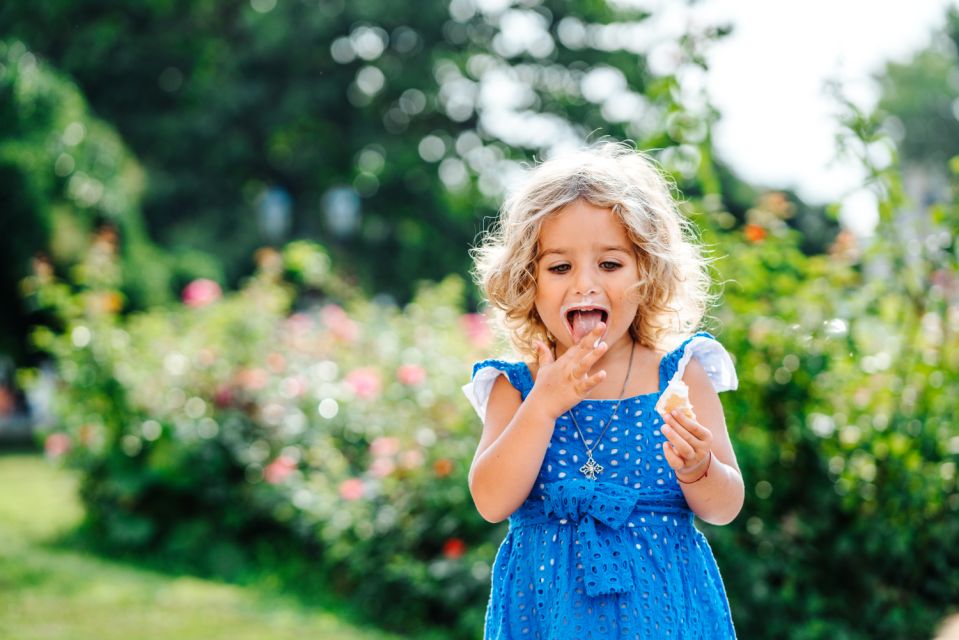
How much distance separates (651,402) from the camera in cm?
194

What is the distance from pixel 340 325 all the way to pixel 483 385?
183 inches

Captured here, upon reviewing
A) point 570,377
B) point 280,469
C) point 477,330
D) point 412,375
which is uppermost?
point 477,330

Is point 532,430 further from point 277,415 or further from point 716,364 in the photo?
point 277,415

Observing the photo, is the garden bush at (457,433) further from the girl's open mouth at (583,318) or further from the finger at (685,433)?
the finger at (685,433)

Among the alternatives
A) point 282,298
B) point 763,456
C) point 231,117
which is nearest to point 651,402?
point 763,456

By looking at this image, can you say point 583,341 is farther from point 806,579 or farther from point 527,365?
point 806,579

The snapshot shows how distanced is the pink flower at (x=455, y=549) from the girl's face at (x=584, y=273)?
94.5 inches

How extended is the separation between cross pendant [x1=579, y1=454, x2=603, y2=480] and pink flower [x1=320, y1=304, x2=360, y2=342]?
182 inches

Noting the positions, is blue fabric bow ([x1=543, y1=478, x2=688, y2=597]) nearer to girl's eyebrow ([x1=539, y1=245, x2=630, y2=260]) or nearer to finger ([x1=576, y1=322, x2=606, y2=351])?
finger ([x1=576, y1=322, x2=606, y2=351])

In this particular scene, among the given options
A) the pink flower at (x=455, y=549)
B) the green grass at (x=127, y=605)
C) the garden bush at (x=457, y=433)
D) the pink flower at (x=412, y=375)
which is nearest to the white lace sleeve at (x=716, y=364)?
the garden bush at (x=457, y=433)

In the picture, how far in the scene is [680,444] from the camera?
1699mm

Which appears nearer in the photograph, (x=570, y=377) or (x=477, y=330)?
(x=570, y=377)

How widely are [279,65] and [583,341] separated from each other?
20.6 m

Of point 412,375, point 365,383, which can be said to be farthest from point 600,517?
point 365,383
